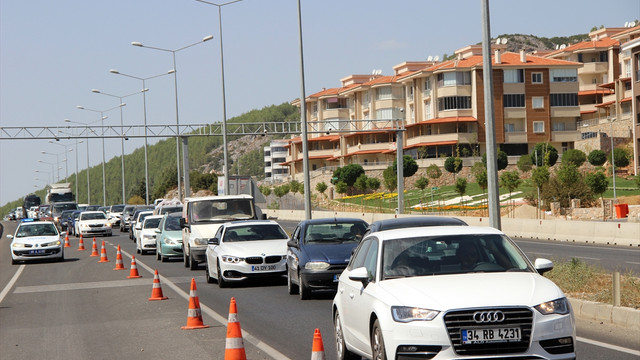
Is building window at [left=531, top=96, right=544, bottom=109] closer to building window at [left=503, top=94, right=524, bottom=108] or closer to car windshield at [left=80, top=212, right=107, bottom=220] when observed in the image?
building window at [left=503, top=94, right=524, bottom=108]

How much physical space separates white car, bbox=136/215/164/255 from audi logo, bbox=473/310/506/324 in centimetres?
2967

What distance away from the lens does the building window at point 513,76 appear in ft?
341

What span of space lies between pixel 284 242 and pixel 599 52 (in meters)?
109

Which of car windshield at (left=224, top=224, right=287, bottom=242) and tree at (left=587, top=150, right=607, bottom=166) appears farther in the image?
tree at (left=587, top=150, right=607, bottom=166)

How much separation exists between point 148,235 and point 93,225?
74.0 ft

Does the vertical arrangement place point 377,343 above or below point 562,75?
below

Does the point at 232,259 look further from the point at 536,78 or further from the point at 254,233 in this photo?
the point at 536,78

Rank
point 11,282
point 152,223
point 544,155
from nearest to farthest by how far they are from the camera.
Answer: point 11,282, point 152,223, point 544,155

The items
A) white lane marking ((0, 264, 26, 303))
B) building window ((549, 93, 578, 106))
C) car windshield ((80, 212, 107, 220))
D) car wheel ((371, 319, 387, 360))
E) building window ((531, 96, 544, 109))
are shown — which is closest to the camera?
car wheel ((371, 319, 387, 360))

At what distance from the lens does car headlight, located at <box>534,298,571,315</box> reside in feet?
26.0

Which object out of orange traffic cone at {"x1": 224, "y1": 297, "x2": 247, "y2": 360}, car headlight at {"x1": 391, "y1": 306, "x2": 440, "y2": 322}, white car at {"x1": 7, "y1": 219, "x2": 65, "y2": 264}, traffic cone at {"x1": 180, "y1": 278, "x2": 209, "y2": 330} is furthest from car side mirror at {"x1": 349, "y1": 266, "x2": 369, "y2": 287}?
white car at {"x1": 7, "y1": 219, "x2": 65, "y2": 264}

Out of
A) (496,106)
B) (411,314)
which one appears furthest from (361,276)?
(496,106)

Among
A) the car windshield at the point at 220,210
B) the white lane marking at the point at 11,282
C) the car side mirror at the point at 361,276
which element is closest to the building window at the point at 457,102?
the white lane marking at the point at 11,282

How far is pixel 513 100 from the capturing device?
104062mm
